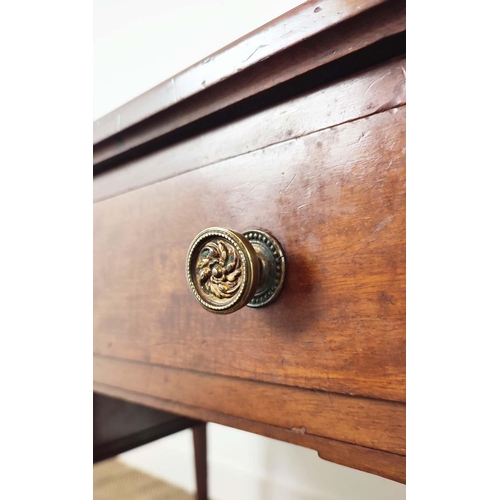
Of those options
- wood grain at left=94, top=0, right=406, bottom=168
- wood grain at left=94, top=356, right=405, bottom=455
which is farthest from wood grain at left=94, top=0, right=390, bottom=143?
wood grain at left=94, top=356, right=405, bottom=455

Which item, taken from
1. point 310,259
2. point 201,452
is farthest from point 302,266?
point 201,452

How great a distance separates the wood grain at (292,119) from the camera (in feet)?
0.82

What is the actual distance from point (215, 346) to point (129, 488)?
1025mm

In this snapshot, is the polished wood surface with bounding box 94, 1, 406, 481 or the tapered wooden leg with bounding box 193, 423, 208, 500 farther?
the tapered wooden leg with bounding box 193, 423, 208, 500

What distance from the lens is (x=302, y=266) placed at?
0.28 meters

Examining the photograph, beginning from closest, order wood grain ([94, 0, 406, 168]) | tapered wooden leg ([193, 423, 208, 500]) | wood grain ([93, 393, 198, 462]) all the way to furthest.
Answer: wood grain ([94, 0, 406, 168])
wood grain ([93, 393, 198, 462])
tapered wooden leg ([193, 423, 208, 500])

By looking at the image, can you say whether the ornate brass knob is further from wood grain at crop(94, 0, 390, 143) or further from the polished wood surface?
wood grain at crop(94, 0, 390, 143)

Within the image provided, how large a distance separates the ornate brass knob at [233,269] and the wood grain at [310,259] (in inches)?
0.4

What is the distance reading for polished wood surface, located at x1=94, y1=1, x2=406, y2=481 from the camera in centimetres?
24

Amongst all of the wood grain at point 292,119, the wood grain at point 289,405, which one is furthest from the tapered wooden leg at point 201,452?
the wood grain at point 292,119

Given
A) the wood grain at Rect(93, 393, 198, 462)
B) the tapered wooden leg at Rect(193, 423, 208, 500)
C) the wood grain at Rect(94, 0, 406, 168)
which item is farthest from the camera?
the tapered wooden leg at Rect(193, 423, 208, 500)

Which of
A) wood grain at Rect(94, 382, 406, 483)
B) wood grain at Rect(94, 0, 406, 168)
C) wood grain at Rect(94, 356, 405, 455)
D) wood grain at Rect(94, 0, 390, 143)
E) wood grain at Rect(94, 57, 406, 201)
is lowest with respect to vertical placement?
wood grain at Rect(94, 382, 406, 483)
